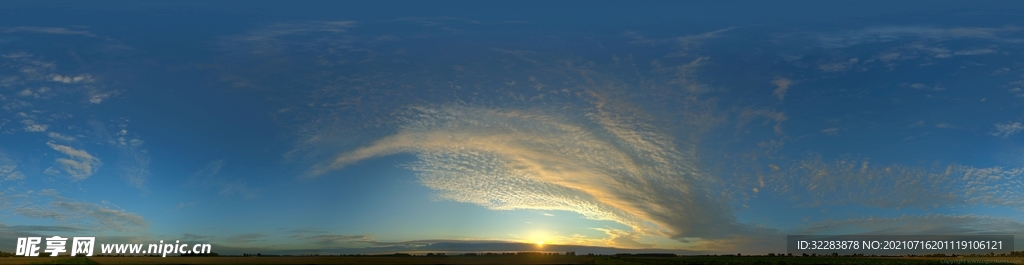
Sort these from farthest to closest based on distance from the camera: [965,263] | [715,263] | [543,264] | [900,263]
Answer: [543,264] < [715,263] < [900,263] < [965,263]

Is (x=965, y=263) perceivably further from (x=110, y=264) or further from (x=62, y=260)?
(x=110, y=264)

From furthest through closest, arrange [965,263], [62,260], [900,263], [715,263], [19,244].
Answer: [715,263], [62,260], [900,263], [965,263], [19,244]

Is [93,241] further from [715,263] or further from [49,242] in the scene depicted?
[715,263]

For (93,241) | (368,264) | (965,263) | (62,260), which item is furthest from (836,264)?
(62,260)

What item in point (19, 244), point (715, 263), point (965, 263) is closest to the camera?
point (19, 244)

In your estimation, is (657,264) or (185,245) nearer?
(185,245)

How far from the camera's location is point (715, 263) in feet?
289

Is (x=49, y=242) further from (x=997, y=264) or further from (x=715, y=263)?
(x=997, y=264)

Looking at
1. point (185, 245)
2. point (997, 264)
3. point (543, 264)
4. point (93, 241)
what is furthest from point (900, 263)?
point (93, 241)

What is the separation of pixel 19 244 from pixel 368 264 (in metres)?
52.8

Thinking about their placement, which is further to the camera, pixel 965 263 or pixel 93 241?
pixel 965 263

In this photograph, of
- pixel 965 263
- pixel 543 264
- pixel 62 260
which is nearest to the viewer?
pixel 965 263

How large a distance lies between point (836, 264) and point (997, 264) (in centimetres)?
2236

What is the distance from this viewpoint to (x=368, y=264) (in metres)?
101
